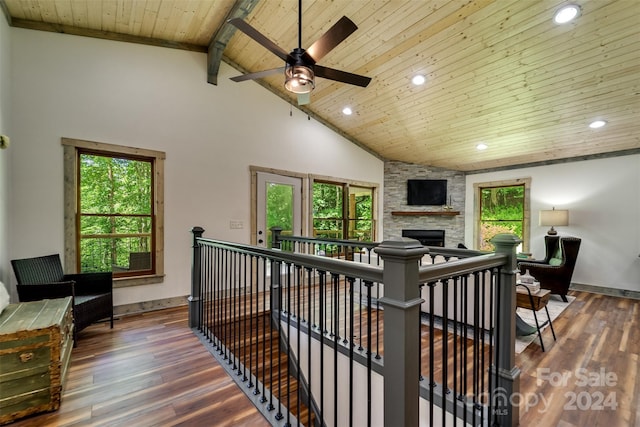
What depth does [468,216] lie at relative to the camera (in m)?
7.09

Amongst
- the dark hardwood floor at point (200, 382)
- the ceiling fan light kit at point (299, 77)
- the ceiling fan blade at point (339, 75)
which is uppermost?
the ceiling fan blade at point (339, 75)

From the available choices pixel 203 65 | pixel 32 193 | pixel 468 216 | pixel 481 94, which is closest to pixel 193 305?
pixel 32 193

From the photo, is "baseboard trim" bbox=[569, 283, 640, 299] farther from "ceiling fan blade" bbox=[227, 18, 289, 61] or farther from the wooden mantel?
"ceiling fan blade" bbox=[227, 18, 289, 61]

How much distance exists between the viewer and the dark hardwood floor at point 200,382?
6.27ft

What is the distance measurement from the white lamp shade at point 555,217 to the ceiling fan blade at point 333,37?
5.52 meters

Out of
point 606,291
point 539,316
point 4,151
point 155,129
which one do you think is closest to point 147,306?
point 4,151

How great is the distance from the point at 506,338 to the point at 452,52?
331 cm

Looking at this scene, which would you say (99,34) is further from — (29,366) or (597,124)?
(597,124)

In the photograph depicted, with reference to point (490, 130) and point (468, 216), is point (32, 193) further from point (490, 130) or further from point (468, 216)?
point (468, 216)

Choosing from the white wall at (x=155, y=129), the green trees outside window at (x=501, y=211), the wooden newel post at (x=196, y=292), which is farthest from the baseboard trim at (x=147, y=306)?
the green trees outside window at (x=501, y=211)

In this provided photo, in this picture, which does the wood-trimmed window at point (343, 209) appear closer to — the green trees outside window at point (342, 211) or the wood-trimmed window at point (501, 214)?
the green trees outside window at point (342, 211)

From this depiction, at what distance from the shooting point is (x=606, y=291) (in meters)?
5.27

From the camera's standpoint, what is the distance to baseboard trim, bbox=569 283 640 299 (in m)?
5.02

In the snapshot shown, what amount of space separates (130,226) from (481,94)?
523 centimetres
